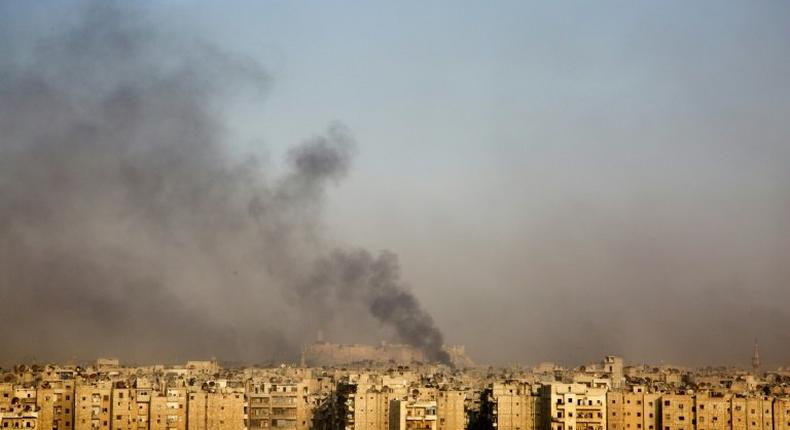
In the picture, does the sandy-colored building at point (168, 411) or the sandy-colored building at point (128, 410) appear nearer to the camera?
the sandy-colored building at point (128, 410)

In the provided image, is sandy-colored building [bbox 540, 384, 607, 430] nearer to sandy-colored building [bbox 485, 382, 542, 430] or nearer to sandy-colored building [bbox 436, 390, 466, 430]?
sandy-colored building [bbox 485, 382, 542, 430]

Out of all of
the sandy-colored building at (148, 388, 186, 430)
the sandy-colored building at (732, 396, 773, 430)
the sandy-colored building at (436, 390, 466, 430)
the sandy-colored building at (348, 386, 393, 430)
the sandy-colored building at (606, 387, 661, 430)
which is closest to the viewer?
the sandy-colored building at (732, 396, 773, 430)

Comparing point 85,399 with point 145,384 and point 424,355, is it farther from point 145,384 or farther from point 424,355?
point 424,355

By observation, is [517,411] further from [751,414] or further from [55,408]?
[55,408]

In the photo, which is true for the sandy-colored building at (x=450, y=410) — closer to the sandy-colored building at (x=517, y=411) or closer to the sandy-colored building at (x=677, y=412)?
the sandy-colored building at (x=517, y=411)

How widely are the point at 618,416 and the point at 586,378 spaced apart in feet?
18.0

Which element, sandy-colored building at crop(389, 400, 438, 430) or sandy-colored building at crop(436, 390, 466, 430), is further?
sandy-colored building at crop(436, 390, 466, 430)

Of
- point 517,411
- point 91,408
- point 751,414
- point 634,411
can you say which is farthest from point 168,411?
point 751,414

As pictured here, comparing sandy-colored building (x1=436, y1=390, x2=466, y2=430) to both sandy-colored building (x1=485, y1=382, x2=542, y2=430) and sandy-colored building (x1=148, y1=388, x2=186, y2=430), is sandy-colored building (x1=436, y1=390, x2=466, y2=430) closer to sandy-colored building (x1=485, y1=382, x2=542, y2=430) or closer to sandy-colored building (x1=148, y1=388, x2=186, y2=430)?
sandy-colored building (x1=485, y1=382, x2=542, y2=430)

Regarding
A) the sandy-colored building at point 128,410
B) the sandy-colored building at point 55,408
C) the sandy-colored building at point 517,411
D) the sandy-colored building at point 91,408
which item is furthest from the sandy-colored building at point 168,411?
the sandy-colored building at point 517,411

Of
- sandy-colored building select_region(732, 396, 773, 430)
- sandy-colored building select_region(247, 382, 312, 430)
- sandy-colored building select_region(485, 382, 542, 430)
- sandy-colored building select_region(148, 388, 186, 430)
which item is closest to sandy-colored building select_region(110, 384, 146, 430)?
sandy-colored building select_region(148, 388, 186, 430)

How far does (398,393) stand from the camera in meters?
41.8

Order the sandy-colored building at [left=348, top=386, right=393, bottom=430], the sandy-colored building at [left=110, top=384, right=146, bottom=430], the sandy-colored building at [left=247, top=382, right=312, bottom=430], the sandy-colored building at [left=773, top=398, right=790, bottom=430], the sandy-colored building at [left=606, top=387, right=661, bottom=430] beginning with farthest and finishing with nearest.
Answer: the sandy-colored building at [left=247, top=382, right=312, bottom=430] < the sandy-colored building at [left=606, top=387, right=661, bottom=430] < the sandy-colored building at [left=348, top=386, right=393, bottom=430] < the sandy-colored building at [left=773, top=398, right=790, bottom=430] < the sandy-colored building at [left=110, top=384, right=146, bottom=430]

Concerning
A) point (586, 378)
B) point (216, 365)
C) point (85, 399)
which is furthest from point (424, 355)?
point (85, 399)
